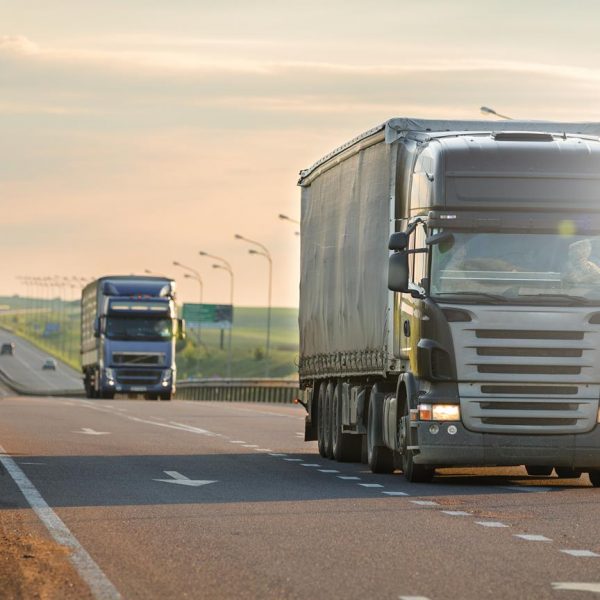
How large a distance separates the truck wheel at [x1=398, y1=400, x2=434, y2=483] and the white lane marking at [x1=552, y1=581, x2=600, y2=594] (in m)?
8.99

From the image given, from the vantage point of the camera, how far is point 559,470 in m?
21.6

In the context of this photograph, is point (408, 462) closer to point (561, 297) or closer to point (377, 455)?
point (377, 455)

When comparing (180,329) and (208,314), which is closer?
(180,329)

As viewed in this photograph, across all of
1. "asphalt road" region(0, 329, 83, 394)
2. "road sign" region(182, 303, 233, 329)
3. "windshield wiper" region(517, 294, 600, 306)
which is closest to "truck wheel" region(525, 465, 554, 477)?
"windshield wiper" region(517, 294, 600, 306)

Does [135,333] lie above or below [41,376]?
below

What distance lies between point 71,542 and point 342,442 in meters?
11.4

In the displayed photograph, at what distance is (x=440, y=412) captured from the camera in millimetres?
19531

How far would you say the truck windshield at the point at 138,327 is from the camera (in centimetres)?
6316

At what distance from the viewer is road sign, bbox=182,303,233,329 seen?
Result: 481 ft

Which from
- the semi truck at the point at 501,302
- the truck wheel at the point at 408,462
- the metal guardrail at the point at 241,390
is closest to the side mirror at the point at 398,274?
the semi truck at the point at 501,302

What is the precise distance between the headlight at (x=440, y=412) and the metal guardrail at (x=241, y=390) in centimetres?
5111

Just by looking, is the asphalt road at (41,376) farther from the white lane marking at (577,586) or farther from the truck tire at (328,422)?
the white lane marking at (577,586)

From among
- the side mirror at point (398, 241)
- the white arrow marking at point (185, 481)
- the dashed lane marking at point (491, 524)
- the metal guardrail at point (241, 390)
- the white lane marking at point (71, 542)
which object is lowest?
the white lane marking at point (71, 542)

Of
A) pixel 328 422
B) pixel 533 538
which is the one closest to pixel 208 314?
pixel 328 422
